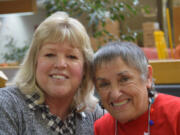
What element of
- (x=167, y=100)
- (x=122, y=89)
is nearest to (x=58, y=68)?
(x=122, y=89)

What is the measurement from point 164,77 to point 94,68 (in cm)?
69

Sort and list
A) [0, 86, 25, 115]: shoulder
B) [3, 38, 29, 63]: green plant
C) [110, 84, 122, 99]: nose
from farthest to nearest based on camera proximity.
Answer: [3, 38, 29, 63]: green plant, [0, 86, 25, 115]: shoulder, [110, 84, 122, 99]: nose

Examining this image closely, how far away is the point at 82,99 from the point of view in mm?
1553

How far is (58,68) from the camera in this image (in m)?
1.31

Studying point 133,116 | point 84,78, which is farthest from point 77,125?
point 133,116

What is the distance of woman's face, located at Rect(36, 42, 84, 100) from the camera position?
1311 mm

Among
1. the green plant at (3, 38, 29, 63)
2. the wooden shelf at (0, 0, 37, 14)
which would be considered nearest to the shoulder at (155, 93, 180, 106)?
the wooden shelf at (0, 0, 37, 14)

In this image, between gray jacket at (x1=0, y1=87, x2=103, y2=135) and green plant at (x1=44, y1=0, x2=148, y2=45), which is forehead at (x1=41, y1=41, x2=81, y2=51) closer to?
gray jacket at (x1=0, y1=87, x2=103, y2=135)

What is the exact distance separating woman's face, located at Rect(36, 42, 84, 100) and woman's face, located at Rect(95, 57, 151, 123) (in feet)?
0.71

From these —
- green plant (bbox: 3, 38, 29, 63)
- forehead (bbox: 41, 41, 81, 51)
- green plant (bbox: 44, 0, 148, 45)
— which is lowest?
green plant (bbox: 3, 38, 29, 63)

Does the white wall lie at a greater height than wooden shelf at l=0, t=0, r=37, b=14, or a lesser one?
lesser

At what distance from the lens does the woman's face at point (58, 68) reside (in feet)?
4.30

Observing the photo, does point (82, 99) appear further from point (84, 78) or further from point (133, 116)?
point (133, 116)

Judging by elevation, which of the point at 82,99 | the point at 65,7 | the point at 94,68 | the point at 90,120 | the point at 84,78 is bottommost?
the point at 90,120
